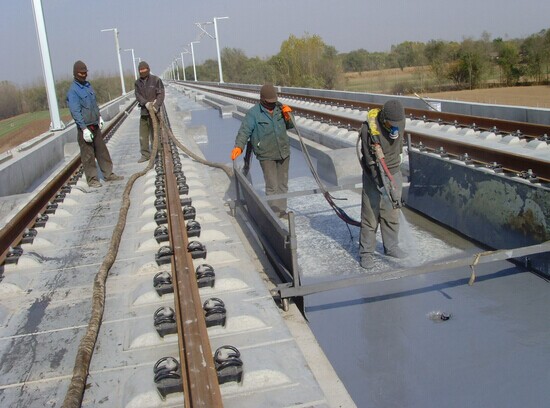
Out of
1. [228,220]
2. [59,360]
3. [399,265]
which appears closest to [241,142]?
[228,220]


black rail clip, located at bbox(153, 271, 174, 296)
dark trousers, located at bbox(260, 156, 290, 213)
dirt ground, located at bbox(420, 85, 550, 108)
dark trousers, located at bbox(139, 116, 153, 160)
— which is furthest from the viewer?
dirt ground, located at bbox(420, 85, 550, 108)

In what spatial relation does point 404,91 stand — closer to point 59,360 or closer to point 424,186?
point 424,186

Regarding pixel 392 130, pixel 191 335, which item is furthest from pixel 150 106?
pixel 191 335

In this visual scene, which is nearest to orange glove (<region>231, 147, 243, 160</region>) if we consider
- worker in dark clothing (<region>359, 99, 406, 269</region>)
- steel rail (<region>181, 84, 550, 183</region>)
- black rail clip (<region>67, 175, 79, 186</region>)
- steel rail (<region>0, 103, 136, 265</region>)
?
worker in dark clothing (<region>359, 99, 406, 269</region>)

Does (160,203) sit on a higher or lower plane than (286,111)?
lower

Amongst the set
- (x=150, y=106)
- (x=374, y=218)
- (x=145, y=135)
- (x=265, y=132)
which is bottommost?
(x=374, y=218)

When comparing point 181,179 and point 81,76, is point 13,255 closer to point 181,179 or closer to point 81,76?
point 181,179

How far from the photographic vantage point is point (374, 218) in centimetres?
568

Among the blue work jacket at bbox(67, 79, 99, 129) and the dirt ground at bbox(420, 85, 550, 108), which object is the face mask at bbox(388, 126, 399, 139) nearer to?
the blue work jacket at bbox(67, 79, 99, 129)

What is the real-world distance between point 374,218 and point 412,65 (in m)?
63.3

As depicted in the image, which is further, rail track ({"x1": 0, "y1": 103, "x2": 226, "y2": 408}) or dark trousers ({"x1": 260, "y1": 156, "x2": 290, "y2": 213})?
dark trousers ({"x1": 260, "y1": 156, "x2": 290, "y2": 213})

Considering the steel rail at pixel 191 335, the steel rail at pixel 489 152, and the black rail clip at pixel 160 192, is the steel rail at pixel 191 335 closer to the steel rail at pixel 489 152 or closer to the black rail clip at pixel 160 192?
the black rail clip at pixel 160 192

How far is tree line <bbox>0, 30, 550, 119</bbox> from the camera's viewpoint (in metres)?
38.8

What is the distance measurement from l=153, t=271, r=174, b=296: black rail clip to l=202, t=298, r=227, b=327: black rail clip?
1.66ft
